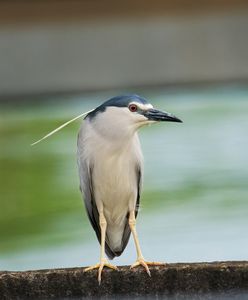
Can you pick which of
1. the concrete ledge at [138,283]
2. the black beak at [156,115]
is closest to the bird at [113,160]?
the black beak at [156,115]

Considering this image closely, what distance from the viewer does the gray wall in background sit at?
7180 millimetres

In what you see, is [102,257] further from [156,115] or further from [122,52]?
[122,52]

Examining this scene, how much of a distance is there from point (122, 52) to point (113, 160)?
4217 millimetres

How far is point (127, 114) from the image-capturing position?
3018 mm

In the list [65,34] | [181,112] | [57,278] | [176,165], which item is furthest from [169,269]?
[181,112]

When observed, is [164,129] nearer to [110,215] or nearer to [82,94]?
[82,94]

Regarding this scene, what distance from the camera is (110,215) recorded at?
321 centimetres

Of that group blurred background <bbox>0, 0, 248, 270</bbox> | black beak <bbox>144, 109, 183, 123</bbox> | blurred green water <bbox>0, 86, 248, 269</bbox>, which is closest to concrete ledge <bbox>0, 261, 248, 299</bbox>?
black beak <bbox>144, 109, 183, 123</bbox>

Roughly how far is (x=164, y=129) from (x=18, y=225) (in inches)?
87.6

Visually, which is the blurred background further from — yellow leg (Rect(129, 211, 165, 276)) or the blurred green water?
yellow leg (Rect(129, 211, 165, 276))

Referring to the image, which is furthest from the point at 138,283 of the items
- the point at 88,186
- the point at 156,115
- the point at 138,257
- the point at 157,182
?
the point at 157,182

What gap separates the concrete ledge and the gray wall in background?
4794 millimetres

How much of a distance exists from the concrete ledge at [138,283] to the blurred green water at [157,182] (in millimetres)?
3725

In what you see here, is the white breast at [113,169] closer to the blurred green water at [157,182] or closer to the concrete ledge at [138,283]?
the concrete ledge at [138,283]
